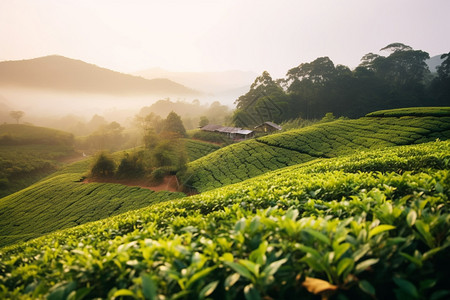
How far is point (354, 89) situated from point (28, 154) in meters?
90.2

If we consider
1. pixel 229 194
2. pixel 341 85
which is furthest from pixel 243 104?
pixel 229 194

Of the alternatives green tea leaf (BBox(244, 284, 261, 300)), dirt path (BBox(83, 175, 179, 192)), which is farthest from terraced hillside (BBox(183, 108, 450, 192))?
green tea leaf (BBox(244, 284, 261, 300))

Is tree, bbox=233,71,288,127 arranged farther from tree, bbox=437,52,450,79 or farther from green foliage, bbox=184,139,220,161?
tree, bbox=437,52,450,79

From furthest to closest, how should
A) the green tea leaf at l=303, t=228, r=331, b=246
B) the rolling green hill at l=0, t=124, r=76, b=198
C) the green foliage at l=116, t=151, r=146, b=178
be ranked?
the rolling green hill at l=0, t=124, r=76, b=198 < the green foliage at l=116, t=151, r=146, b=178 < the green tea leaf at l=303, t=228, r=331, b=246

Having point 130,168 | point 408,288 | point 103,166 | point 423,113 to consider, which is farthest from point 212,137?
point 408,288

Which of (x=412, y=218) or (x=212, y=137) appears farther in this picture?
(x=212, y=137)

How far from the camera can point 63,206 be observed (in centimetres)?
1898

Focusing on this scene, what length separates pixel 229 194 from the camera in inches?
166

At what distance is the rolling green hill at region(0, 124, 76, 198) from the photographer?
39031mm

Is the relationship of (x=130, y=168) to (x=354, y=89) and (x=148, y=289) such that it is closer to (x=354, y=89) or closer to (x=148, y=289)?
(x=148, y=289)

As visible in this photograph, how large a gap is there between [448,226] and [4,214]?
30.0 m

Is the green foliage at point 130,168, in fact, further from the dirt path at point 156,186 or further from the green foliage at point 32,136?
the green foliage at point 32,136

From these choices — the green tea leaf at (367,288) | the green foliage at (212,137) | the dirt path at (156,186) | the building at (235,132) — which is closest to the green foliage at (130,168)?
the dirt path at (156,186)

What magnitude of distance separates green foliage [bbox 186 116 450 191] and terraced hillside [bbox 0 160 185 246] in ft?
17.2
